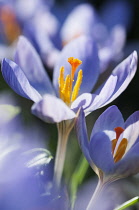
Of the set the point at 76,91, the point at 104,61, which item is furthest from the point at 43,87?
the point at 104,61

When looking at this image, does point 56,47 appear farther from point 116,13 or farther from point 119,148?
point 119,148

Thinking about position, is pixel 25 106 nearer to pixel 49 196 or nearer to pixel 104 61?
pixel 104 61

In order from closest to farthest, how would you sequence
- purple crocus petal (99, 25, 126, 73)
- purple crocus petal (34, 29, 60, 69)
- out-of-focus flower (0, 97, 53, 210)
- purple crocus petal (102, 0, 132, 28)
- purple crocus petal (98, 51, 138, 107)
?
out-of-focus flower (0, 97, 53, 210)
purple crocus petal (98, 51, 138, 107)
purple crocus petal (34, 29, 60, 69)
purple crocus petal (99, 25, 126, 73)
purple crocus petal (102, 0, 132, 28)

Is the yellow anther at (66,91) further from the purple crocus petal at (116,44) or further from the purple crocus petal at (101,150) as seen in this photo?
the purple crocus petal at (116,44)

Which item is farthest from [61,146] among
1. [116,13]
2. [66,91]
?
[116,13]

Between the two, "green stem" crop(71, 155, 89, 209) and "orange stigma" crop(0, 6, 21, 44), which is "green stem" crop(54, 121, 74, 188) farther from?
"orange stigma" crop(0, 6, 21, 44)

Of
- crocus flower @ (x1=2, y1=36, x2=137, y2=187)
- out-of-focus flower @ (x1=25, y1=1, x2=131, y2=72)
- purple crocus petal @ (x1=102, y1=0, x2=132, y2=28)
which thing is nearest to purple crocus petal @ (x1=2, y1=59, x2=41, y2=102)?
crocus flower @ (x1=2, y1=36, x2=137, y2=187)

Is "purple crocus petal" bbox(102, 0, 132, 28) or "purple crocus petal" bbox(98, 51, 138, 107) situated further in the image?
"purple crocus petal" bbox(102, 0, 132, 28)
